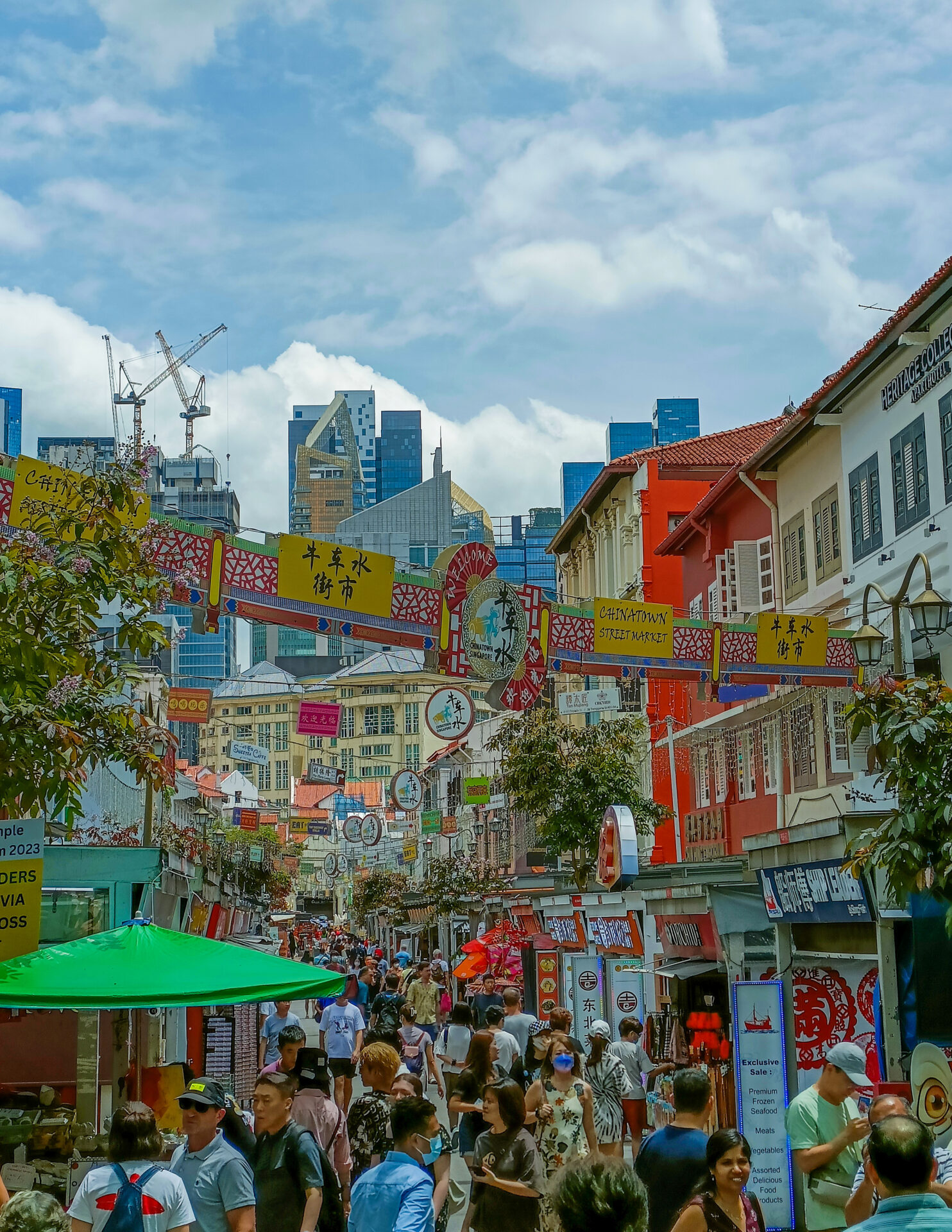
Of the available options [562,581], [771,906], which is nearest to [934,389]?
[771,906]

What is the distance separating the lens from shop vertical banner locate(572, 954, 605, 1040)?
67.4 ft

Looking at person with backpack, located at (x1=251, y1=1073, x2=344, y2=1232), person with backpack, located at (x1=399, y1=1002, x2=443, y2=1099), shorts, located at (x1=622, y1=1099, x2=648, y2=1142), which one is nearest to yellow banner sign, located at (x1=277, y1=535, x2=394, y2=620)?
person with backpack, located at (x1=399, y1=1002, x2=443, y2=1099)

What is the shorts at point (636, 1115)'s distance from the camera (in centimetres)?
1524

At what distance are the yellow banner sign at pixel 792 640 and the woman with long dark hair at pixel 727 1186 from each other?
15527 millimetres

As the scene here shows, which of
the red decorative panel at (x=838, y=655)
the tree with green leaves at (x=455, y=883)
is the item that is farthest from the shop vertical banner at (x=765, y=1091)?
the tree with green leaves at (x=455, y=883)

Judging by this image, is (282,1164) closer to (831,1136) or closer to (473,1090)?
(831,1136)

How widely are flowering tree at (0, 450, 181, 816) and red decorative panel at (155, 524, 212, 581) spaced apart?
14.4 feet

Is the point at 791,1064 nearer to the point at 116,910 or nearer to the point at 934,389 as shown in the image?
the point at 116,910

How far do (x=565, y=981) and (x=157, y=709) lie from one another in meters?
8.20

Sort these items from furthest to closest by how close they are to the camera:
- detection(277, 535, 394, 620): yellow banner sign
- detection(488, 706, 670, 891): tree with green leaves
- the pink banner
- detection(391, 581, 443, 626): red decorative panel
→ 1. the pink banner
2. detection(488, 706, 670, 891): tree with green leaves
3. detection(391, 581, 443, 626): red decorative panel
4. detection(277, 535, 394, 620): yellow banner sign

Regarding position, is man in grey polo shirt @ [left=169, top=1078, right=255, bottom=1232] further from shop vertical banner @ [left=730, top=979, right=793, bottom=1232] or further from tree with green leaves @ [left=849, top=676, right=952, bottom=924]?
shop vertical banner @ [left=730, top=979, right=793, bottom=1232]

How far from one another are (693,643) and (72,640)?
1243 centimetres

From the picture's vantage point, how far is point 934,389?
22.5 m

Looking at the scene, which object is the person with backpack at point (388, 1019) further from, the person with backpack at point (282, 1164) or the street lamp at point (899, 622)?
the person with backpack at point (282, 1164)
